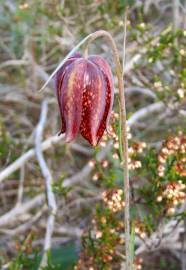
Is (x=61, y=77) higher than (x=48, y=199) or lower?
higher

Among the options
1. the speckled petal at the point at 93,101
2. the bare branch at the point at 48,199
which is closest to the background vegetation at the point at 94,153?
the bare branch at the point at 48,199

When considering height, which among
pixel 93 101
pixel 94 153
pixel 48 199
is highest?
pixel 93 101

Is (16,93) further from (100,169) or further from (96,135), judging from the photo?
(96,135)

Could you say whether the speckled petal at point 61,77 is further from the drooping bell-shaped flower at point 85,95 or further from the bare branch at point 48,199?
the bare branch at point 48,199

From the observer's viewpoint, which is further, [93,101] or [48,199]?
[48,199]

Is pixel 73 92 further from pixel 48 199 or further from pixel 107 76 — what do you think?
pixel 48 199

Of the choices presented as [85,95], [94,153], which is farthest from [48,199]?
[85,95]

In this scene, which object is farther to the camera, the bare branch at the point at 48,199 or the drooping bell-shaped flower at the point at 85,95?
the bare branch at the point at 48,199

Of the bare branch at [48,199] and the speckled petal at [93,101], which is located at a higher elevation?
the speckled petal at [93,101]
